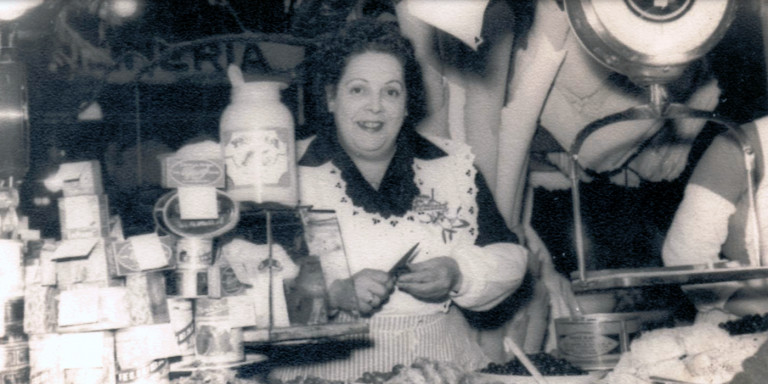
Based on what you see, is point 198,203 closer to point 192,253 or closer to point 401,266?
point 192,253

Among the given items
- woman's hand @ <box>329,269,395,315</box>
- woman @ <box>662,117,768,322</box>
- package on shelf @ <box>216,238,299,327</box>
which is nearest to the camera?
package on shelf @ <box>216,238,299,327</box>

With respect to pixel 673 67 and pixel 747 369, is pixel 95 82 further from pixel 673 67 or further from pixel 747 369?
pixel 747 369

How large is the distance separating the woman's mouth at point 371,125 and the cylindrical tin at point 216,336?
674 millimetres

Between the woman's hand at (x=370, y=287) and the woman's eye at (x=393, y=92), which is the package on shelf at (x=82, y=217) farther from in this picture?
the woman's eye at (x=393, y=92)

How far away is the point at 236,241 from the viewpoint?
1.57 meters

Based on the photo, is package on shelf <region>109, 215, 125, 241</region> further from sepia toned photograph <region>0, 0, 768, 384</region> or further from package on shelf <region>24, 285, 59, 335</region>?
package on shelf <region>24, 285, 59, 335</region>

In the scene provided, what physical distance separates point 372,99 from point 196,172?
590 millimetres

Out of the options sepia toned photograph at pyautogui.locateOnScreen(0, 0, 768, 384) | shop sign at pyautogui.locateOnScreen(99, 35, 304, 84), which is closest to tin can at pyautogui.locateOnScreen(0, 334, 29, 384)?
sepia toned photograph at pyautogui.locateOnScreen(0, 0, 768, 384)

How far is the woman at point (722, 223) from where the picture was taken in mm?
1721

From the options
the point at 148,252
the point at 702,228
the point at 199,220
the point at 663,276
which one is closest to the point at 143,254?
the point at 148,252

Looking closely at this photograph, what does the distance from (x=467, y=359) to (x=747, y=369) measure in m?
0.84

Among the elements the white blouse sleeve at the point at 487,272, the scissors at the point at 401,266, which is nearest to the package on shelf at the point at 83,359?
the scissors at the point at 401,266

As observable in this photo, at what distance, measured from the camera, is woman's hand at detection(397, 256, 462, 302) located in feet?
5.49

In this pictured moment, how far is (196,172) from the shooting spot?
1.30 meters
